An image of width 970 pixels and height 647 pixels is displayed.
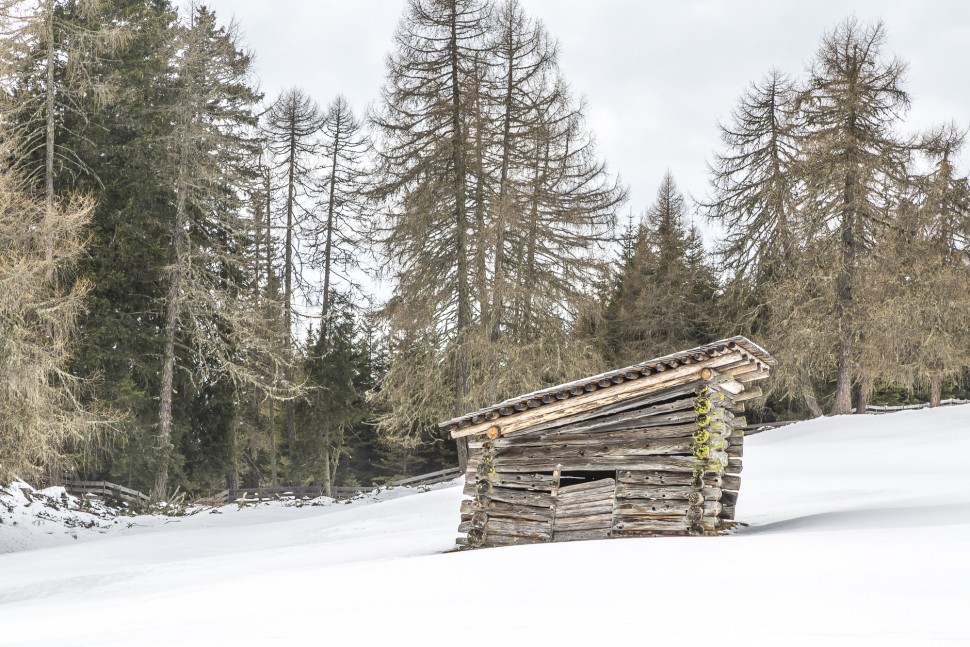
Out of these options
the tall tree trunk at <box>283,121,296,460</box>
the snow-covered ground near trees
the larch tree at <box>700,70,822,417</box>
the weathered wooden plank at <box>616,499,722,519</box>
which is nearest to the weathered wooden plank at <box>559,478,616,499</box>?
the weathered wooden plank at <box>616,499,722,519</box>

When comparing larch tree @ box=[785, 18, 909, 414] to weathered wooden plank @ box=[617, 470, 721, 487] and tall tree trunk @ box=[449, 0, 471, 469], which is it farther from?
weathered wooden plank @ box=[617, 470, 721, 487]

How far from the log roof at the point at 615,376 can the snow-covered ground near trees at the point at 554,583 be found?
86.5 inches

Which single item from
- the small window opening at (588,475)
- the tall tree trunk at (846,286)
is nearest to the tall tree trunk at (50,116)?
→ the small window opening at (588,475)

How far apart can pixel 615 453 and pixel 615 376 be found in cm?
120

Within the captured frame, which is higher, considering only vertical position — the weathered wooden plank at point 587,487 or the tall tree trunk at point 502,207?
the tall tree trunk at point 502,207

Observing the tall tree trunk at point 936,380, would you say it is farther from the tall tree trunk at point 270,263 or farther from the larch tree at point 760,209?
the tall tree trunk at point 270,263

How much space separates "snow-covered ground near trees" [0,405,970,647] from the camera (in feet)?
20.5

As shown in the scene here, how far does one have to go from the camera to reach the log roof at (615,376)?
1183cm

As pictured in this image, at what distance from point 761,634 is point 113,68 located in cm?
2737

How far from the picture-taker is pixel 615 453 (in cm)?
1245

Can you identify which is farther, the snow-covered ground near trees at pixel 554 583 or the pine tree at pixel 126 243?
the pine tree at pixel 126 243

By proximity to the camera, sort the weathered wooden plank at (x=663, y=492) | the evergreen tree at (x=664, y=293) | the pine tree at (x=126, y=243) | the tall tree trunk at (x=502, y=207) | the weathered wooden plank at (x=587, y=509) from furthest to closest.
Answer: the evergreen tree at (x=664, y=293) < the pine tree at (x=126, y=243) < the tall tree trunk at (x=502, y=207) < the weathered wooden plank at (x=587, y=509) < the weathered wooden plank at (x=663, y=492)

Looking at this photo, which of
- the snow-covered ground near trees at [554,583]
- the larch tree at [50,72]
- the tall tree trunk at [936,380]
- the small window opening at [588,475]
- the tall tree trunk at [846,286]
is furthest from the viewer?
the tall tree trunk at [936,380]

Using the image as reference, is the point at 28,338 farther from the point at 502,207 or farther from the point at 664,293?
the point at 664,293
